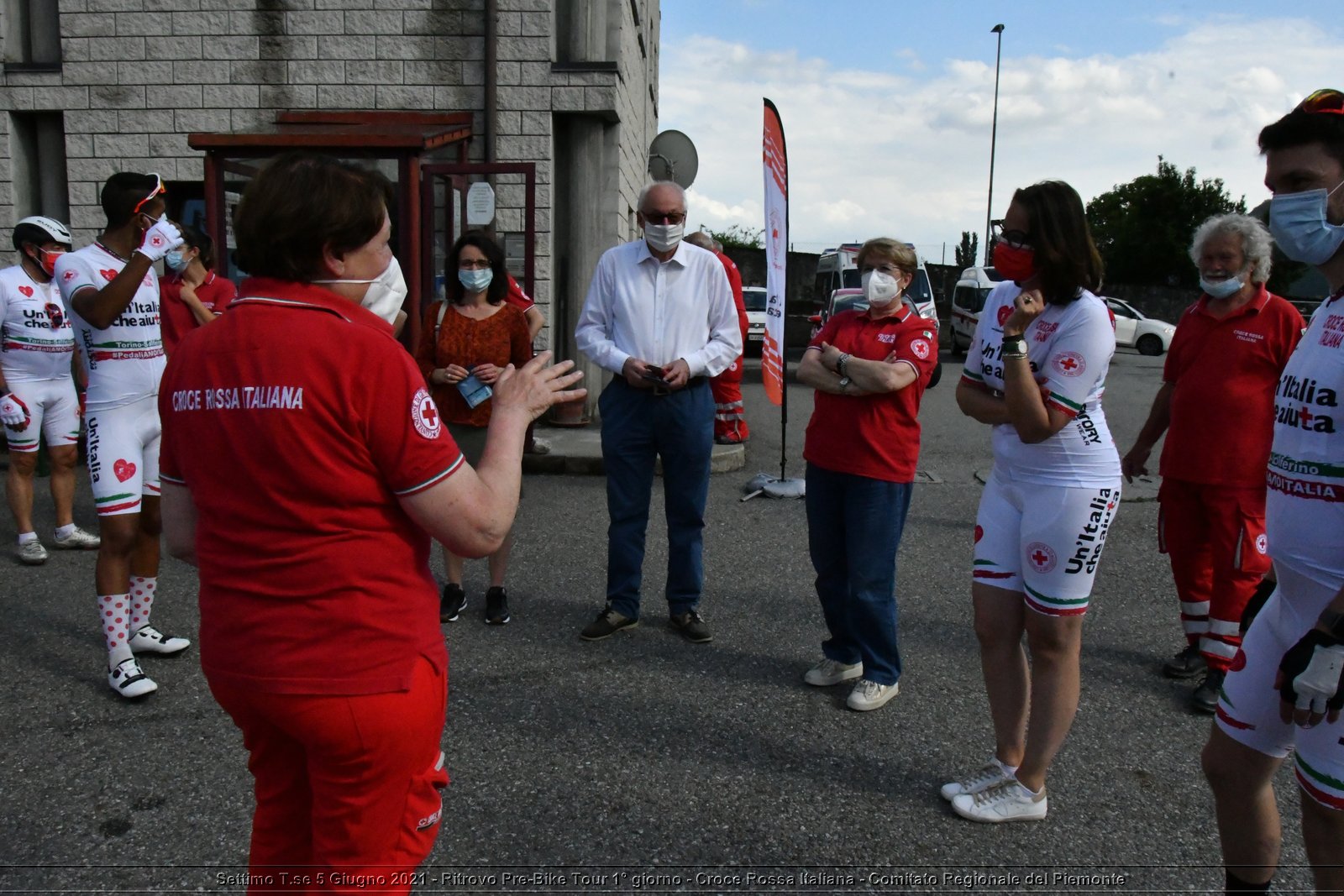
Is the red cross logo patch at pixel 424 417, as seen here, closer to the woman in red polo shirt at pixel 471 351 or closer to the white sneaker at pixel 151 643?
the woman in red polo shirt at pixel 471 351

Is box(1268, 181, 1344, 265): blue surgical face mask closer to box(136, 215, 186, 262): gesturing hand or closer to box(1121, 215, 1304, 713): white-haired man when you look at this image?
box(1121, 215, 1304, 713): white-haired man

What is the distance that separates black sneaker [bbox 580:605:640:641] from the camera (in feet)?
14.8

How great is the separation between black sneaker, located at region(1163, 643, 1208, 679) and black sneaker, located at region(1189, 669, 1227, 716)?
0.53 feet

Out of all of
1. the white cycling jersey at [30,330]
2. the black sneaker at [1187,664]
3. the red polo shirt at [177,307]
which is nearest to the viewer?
the black sneaker at [1187,664]

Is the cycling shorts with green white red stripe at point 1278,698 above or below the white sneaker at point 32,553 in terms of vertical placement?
above

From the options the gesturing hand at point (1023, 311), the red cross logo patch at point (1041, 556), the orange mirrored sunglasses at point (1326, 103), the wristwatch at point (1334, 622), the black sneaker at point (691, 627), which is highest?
the orange mirrored sunglasses at point (1326, 103)

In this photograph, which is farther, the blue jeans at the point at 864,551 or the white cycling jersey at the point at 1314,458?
the blue jeans at the point at 864,551

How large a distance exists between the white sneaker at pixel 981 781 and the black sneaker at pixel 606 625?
1846mm

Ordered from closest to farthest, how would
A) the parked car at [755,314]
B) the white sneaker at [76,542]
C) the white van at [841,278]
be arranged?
the white sneaker at [76,542] < the white van at [841,278] < the parked car at [755,314]

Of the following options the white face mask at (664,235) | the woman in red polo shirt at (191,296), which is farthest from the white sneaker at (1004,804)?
the woman in red polo shirt at (191,296)

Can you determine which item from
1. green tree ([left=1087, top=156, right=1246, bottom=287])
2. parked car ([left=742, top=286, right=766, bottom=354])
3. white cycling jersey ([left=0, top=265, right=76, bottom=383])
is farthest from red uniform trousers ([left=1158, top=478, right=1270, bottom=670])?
green tree ([left=1087, top=156, right=1246, bottom=287])

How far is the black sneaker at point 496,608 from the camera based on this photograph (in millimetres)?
4695

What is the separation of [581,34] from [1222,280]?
25.2 ft

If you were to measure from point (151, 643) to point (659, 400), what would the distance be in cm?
242
